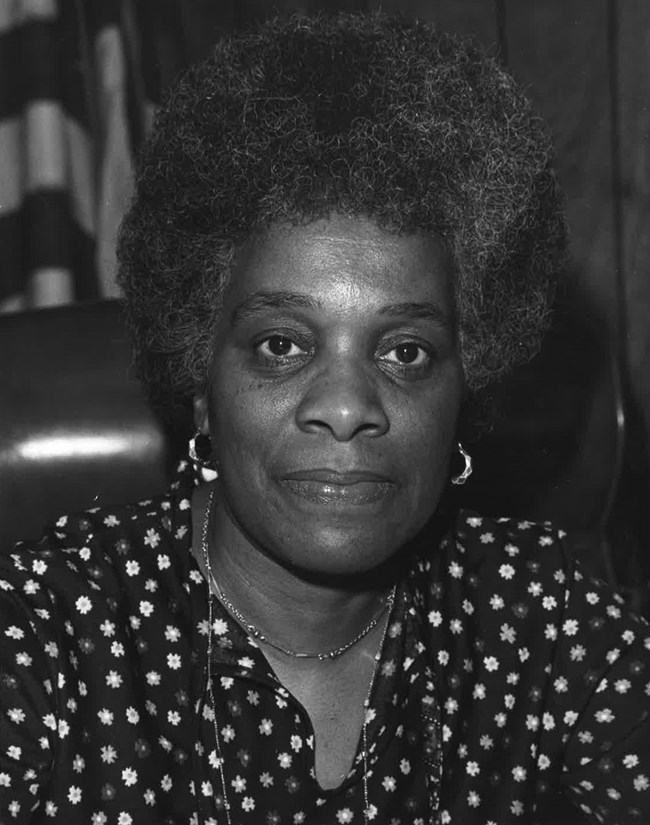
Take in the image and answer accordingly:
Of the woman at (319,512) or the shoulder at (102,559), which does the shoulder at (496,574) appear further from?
the shoulder at (102,559)

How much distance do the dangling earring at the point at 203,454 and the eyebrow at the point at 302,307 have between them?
0.20m

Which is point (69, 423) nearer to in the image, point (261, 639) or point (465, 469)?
point (261, 639)

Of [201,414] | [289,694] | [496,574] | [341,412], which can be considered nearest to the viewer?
[341,412]

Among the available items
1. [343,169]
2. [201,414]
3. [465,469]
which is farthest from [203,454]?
[343,169]

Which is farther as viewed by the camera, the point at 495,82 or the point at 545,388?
the point at 545,388

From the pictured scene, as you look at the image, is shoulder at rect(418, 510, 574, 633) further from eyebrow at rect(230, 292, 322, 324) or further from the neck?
eyebrow at rect(230, 292, 322, 324)

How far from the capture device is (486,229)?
1.34 meters

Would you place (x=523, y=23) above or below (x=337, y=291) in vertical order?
above

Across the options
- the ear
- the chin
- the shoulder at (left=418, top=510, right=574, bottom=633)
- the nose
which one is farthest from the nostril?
the shoulder at (left=418, top=510, right=574, bottom=633)

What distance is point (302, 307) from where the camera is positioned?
1231 millimetres

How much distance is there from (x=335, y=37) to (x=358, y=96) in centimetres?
11

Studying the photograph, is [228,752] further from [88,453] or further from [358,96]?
[358,96]

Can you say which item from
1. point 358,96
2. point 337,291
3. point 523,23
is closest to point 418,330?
point 337,291

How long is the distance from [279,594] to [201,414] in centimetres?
23
